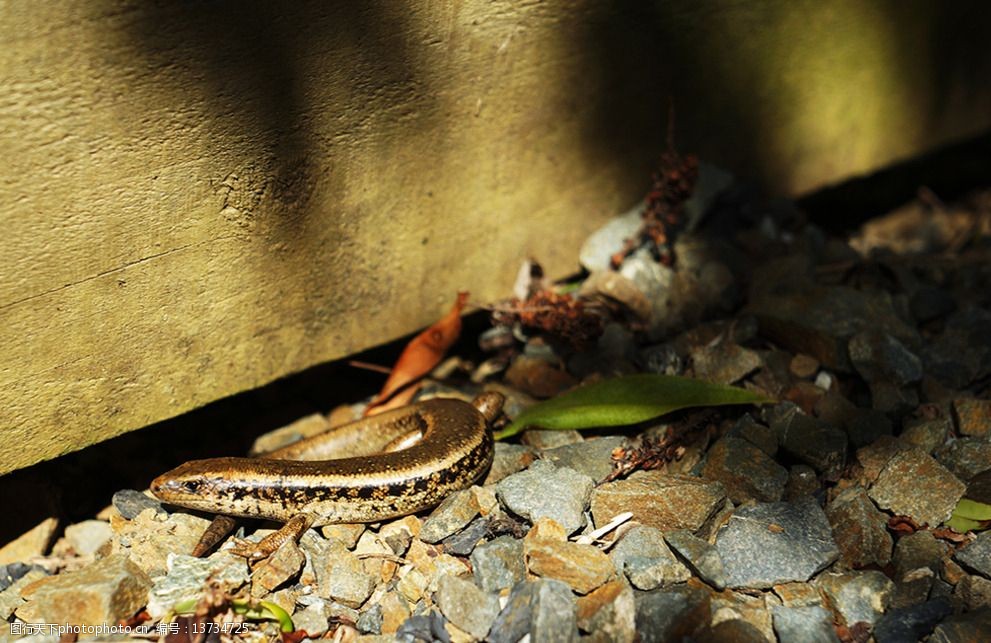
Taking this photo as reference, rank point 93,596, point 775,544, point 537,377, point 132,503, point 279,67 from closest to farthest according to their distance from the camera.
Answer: point 93,596, point 775,544, point 279,67, point 132,503, point 537,377

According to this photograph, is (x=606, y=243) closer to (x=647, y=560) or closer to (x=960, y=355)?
(x=960, y=355)

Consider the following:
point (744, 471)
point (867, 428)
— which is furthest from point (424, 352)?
point (867, 428)

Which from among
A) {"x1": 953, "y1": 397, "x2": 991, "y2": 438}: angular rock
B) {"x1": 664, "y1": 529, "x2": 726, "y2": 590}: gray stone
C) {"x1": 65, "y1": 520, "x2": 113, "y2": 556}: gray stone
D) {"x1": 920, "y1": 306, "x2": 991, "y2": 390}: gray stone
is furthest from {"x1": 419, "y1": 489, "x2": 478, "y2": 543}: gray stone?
{"x1": 920, "y1": 306, "x2": 991, "y2": 390}: gray stone

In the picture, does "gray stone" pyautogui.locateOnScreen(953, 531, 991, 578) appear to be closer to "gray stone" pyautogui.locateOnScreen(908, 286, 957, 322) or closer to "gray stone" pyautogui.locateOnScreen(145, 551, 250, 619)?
"gray stone" pyautogui.locateOnScreen(908, 286, 957, 322)

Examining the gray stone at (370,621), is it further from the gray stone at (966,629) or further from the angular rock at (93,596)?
the gray stone at (966,629)

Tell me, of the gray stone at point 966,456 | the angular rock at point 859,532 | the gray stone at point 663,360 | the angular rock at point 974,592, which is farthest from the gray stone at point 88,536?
the gray stone at point 966,456

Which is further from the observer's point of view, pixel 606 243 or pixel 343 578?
pixel 606 243
